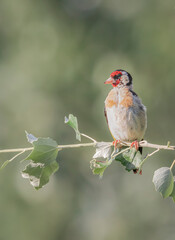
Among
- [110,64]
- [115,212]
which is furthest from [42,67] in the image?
[115,212]

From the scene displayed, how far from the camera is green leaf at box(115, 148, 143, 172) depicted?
3.00 m

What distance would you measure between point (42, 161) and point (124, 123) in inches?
75.0

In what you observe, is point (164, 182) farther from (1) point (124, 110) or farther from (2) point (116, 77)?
(2) point (116, 77)

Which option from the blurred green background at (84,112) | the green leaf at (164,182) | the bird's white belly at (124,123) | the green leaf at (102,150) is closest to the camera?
the green leaf at (164,182)

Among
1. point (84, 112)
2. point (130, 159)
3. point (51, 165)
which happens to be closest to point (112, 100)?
point (130, 159)

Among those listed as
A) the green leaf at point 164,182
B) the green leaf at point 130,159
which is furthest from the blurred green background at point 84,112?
the green leaf at point 164,182

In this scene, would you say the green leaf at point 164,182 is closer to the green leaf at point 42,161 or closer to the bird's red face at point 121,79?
the green leaf at point 42,161

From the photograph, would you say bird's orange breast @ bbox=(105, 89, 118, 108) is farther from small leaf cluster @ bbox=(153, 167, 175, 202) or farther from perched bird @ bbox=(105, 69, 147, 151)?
small leaf cluster @ bbox=(153, 167, 175, 202)

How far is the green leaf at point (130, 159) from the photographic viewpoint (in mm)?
2998

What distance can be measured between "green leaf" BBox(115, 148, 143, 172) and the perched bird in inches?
60.0

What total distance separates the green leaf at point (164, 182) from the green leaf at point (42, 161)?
48 cm

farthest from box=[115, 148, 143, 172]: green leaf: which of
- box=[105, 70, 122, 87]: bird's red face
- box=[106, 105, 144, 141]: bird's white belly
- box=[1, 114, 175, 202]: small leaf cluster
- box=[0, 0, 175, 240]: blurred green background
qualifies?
box=[0, 0, 175, 240]: blurred green background

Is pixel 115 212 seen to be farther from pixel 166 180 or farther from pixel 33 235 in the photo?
pixel 166 180

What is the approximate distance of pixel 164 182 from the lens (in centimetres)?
264
